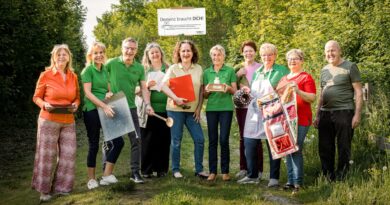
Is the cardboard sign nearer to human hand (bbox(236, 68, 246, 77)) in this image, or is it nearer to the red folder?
the red folder

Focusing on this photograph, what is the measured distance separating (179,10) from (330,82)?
1146cm

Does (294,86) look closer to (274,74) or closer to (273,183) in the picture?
(274,74)

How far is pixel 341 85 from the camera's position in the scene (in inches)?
254

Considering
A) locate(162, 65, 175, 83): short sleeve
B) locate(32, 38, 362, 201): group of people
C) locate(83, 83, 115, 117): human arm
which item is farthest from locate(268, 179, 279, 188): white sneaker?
locate(83, 83, 115, 117): human arm

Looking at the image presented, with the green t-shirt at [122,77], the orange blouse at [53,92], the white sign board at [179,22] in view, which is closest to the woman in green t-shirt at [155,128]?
the green t-shirt at [122,77]

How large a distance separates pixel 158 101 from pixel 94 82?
3.66 feet

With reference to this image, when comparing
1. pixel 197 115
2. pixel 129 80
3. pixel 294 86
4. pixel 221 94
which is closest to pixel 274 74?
pixel 294 86

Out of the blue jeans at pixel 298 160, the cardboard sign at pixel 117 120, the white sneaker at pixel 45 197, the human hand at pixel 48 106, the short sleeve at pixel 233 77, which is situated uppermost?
the short sleeve at pixel 233 77

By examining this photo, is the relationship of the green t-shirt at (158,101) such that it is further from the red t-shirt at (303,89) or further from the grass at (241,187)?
the red t-shirt at (303,89)

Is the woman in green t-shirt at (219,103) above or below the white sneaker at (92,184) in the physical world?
above

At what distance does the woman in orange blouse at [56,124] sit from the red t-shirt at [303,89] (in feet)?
8.90

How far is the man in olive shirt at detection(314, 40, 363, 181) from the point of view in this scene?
6.40 meters

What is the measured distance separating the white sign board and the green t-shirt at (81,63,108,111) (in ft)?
33.3

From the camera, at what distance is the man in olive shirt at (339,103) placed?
252 inches
